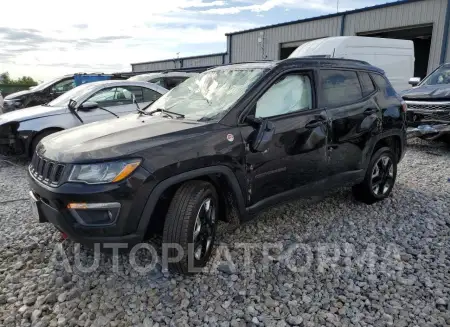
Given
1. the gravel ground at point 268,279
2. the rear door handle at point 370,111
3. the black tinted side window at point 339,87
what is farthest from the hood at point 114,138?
the rear door handle at point 370,111

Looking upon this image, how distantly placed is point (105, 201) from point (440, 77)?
844cm

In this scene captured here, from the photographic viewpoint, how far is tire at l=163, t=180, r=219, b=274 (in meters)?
2.69

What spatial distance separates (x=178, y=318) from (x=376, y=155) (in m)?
3.03

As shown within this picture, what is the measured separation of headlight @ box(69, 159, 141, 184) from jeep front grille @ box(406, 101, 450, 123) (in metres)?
6.80

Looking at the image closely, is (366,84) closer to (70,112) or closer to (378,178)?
(378,178)

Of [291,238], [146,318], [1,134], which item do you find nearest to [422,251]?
[291,238]

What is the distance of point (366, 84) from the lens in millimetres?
4254

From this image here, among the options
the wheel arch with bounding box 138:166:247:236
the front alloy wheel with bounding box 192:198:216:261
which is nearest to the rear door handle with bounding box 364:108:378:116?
the wheel arch with bounding box 138:166:247:236

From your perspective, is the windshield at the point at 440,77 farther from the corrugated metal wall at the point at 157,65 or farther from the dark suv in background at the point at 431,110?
the corrugated metal wall at the point at 157,65

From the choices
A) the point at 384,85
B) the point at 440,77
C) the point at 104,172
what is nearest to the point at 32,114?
the point at 104,172

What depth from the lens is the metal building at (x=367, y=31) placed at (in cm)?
1398

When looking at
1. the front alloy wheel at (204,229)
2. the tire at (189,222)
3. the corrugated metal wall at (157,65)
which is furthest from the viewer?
the corrugated metal wall at (157,65)

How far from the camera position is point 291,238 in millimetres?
3607

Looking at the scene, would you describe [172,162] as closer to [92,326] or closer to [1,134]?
[92,326]
